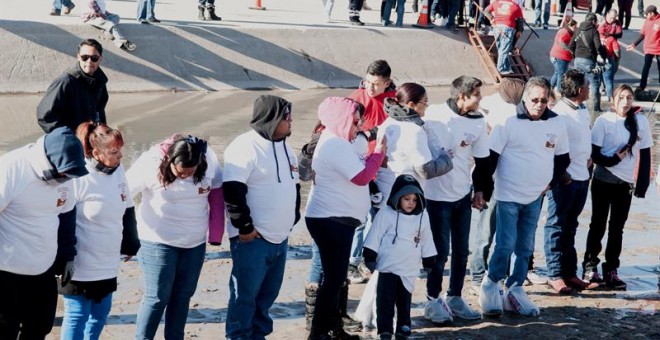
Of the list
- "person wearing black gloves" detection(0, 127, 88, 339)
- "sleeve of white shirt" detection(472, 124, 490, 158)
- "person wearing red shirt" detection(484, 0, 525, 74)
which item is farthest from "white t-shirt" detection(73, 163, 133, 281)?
"person wearing red shirt" detection(484, 0, 525, 74)

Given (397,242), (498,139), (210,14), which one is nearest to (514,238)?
(498,139)

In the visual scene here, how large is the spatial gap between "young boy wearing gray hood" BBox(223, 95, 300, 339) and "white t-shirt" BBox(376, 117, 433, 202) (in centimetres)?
98

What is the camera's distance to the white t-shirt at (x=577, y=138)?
8.40 metres

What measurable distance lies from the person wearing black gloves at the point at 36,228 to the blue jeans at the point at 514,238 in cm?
337

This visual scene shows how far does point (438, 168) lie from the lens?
23.9 ft

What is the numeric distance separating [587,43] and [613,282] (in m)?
9.50

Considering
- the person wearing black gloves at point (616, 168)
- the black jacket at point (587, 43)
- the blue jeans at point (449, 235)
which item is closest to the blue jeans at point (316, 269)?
the blue jeans at point (449, 235)

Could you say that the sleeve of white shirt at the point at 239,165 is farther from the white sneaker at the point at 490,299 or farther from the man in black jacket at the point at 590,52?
the man in black jacket at the point at 590,52

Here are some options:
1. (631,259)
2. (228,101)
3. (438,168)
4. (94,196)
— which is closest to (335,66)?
(228,101)

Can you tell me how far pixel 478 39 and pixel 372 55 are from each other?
2744 millimetres

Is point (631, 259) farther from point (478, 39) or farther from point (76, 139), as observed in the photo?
point (478, 39)

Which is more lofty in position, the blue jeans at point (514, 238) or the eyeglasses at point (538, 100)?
the eyeglasses at point (538, 100)

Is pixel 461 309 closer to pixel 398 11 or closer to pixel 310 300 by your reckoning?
pixel 310 300

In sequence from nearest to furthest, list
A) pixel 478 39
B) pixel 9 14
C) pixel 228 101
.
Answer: pixel 228 101, pixel 9 14, pixel 478 39
